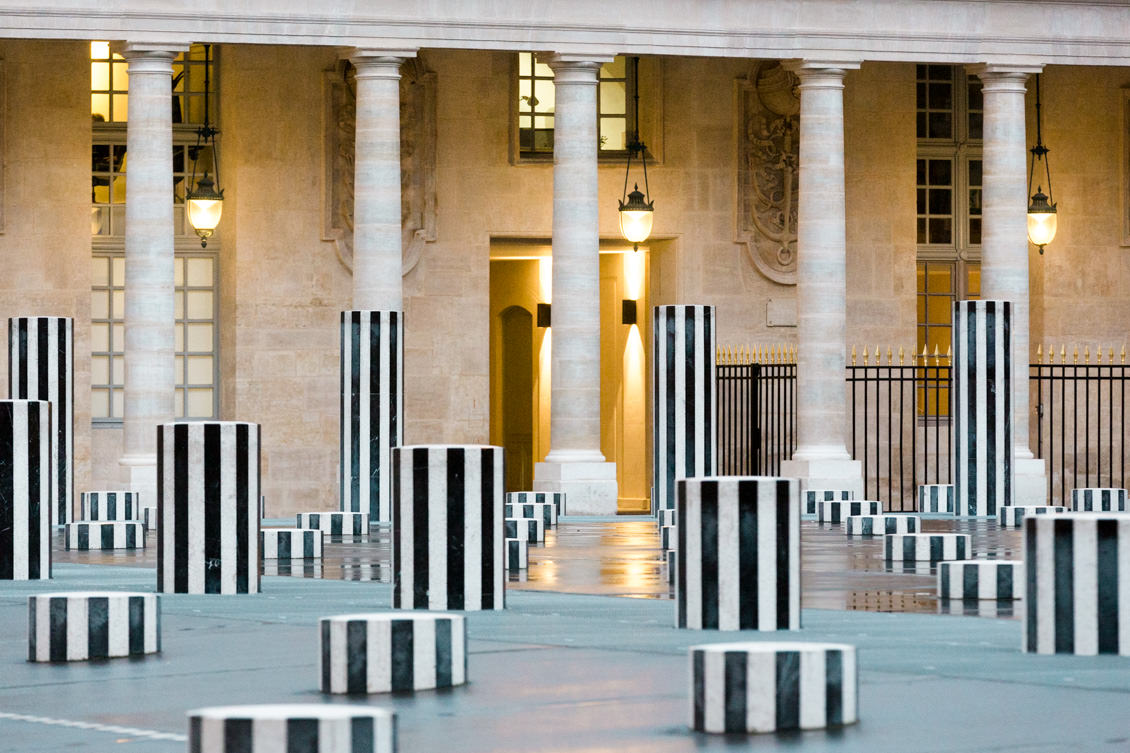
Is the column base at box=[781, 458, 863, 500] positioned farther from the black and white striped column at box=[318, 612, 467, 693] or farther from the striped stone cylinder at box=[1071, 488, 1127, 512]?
the black and white striped column at box=[318, 612, 467, 693]

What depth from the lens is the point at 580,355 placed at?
93.9ft

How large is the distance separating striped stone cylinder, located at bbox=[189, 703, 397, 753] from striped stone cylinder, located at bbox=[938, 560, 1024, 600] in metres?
7.75

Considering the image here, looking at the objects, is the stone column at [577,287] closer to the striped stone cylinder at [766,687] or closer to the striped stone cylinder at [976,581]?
the striped stone cylinder at [976,581]

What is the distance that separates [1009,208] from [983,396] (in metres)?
6.08

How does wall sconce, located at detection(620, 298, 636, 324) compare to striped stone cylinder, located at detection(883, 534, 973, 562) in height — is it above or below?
above

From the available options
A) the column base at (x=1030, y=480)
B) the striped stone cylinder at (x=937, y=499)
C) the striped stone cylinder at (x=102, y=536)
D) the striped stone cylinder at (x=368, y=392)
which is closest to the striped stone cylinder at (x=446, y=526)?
the striped stone cylinder at (x=102, y=536)

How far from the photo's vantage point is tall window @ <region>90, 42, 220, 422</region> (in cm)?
3127

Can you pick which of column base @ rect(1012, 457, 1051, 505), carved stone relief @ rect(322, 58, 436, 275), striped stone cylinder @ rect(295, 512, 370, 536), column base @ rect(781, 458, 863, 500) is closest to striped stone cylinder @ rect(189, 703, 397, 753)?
striped stone cylinder @ rect(295, 512, 370, 536)

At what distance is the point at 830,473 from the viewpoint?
2930cm

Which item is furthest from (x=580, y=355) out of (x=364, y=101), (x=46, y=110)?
(x=46, y=110)

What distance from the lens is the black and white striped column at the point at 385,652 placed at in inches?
333

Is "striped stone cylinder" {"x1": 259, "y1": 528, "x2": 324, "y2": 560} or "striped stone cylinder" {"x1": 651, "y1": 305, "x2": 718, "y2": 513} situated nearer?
"striped stone cylinder" {"x1": 259, "y1": 528, "x2": 324, "y2": 560}

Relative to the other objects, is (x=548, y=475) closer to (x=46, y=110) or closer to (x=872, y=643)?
(x=46, y=110)

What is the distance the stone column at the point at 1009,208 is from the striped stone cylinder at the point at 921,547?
1264cm
